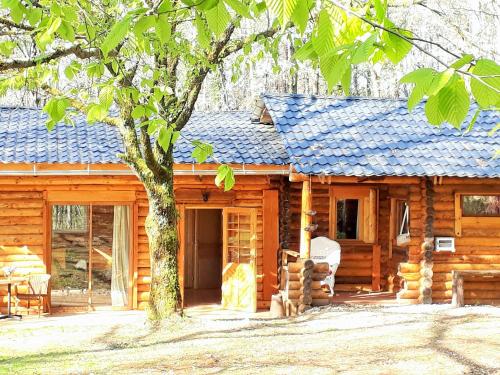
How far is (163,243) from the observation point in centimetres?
958

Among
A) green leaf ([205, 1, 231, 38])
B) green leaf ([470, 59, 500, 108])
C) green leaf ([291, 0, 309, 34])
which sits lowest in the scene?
green leaf ([470, 59, 500, 108])

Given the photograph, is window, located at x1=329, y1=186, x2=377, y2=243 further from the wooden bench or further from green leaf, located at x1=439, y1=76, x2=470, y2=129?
green leaf, located at x1=439, y1=76, x2=470, y2=129

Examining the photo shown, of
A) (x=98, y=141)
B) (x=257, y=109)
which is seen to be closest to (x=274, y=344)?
(x=98, y=141)

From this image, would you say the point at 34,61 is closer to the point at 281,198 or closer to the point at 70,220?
the point at 281,198

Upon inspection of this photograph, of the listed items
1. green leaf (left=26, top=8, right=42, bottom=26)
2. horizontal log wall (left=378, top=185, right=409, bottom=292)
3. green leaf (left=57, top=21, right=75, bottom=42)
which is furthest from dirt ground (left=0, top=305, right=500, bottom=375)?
green leaf (left=57, top=21, right=75, bottom=42)

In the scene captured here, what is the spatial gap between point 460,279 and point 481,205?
5.27ft

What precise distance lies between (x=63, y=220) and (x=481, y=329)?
895 cm

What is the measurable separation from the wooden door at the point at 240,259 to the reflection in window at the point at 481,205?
12.1 ft

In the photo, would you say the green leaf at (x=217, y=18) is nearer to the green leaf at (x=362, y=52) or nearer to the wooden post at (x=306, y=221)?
the green leaf at (x=362, y=52)

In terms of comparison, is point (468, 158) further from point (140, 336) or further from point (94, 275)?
point (94, 275)

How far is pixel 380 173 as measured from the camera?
1080cm

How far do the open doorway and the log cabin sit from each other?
2840mm

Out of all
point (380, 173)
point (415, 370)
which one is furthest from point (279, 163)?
point (415, 370)

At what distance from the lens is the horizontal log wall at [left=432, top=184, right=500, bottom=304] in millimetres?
11758
